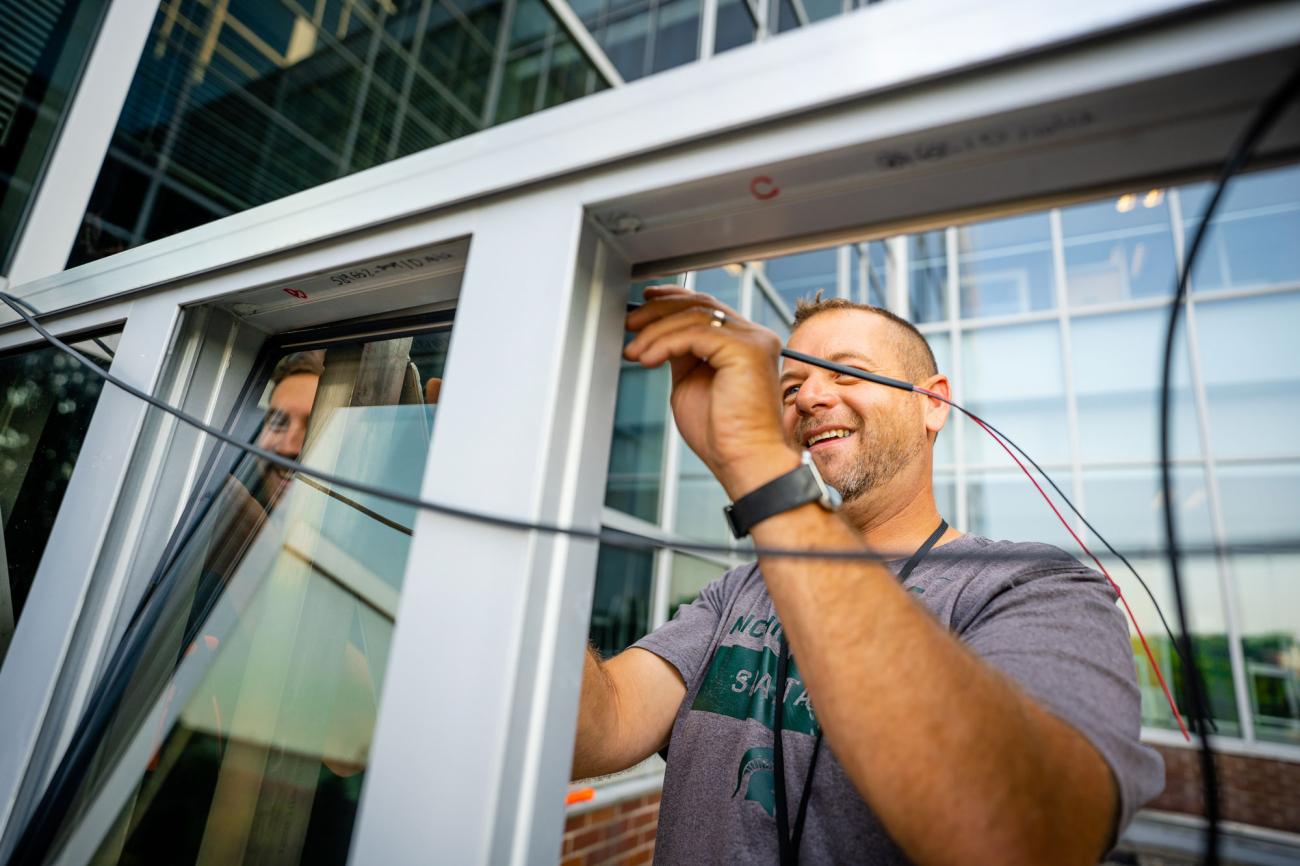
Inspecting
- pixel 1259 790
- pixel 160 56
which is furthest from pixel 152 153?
pixel 1259 790

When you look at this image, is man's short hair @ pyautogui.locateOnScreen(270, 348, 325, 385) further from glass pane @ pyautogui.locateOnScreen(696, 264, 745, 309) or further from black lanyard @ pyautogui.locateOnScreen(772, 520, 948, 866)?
glass pane @ pyautogui.locateOnScreen(696, 264, 745, 309)

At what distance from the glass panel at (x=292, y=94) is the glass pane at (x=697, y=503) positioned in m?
2.13

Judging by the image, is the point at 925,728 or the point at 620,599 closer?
the point at 925,728

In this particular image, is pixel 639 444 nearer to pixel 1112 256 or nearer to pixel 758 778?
pixel 758 778

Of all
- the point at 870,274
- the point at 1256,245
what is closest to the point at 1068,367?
the point at 1256,245

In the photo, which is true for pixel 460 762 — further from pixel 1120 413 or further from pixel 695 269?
pixel 1120 413

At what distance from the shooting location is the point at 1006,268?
19.6ft

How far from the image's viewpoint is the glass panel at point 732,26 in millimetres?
4676

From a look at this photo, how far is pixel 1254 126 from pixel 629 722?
0.89m

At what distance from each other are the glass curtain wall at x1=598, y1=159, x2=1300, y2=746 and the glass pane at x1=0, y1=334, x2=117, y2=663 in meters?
2.30

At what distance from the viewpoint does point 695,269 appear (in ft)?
1.66

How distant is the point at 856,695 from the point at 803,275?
188 inches

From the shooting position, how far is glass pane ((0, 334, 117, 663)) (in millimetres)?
836

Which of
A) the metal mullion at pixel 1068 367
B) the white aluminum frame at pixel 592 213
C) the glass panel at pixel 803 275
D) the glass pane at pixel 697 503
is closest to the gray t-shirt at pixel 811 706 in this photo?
the white aluminum frame at pixel 592 213
